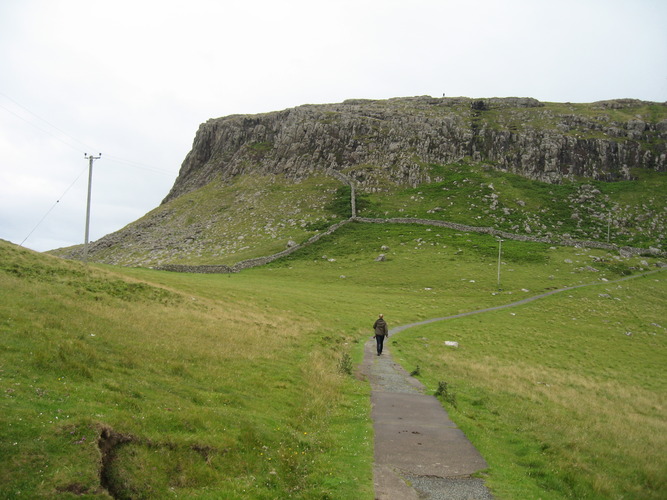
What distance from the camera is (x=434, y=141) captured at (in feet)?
403

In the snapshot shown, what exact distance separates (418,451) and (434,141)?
119035mm

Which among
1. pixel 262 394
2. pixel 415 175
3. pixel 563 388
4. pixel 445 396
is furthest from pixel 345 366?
pixel 415 175

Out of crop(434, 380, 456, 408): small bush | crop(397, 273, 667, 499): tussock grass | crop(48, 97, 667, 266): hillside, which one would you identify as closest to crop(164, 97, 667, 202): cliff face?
crop(48, 97, 667, 266): hillside

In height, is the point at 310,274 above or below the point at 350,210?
below

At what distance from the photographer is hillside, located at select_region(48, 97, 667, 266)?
9394 cm

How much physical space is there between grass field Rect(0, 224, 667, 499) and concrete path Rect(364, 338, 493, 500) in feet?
1.80

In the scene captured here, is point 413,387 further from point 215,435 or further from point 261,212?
point 261,212

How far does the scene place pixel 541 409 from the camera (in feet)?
70.6

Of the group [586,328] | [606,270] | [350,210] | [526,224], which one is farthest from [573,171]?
[586,328]

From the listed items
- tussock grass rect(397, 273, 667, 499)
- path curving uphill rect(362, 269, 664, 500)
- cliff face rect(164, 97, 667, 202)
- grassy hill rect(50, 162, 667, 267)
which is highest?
cliff face rect(164, 97, 667, 202)

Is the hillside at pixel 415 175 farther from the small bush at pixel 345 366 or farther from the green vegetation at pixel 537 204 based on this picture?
the small bush at pixel 345 366

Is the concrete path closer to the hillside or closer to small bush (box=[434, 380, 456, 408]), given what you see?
small bush (box=[434, 380, 456, 408])

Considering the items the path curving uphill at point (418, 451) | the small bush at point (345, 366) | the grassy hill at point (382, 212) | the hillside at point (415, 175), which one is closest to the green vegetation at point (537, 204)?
the grassy hill at point (382, 212)

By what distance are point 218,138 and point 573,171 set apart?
368 feet
